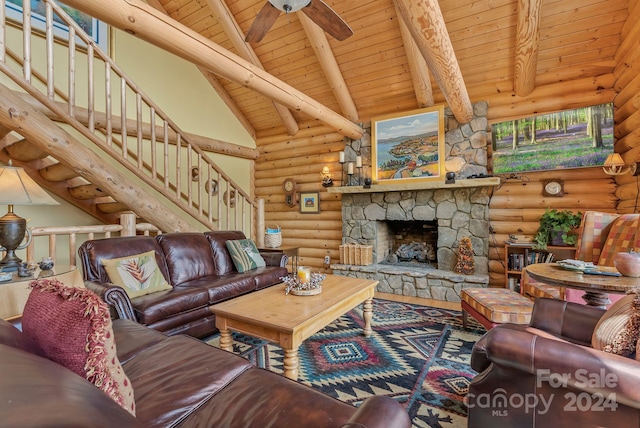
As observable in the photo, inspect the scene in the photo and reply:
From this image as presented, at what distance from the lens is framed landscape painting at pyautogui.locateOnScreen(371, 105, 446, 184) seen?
4.46 meters

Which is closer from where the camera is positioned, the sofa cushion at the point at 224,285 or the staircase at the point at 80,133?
the staircase at the point at 80,133

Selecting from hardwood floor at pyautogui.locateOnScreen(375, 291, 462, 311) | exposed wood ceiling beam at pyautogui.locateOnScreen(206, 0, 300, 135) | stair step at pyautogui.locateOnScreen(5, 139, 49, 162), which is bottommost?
hardwood floor at pyautogui.locateOnScreen(375, 291, 462, 311)

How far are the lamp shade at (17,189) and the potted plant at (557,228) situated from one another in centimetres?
487

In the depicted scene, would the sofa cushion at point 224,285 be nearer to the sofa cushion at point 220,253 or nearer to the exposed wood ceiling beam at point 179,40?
the sofa cushion at point 220,253

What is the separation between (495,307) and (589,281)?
0.72 meters

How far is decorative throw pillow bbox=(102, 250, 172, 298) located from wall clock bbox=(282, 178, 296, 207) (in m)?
3.45

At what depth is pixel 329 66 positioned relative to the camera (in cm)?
454

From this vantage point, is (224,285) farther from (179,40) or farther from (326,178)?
(326,178)

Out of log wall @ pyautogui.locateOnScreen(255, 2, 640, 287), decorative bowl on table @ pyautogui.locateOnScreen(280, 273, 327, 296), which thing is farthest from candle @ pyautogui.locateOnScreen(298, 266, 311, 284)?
log wall @ pyautogui.locateOnScreen(255, 2, 640, 287)

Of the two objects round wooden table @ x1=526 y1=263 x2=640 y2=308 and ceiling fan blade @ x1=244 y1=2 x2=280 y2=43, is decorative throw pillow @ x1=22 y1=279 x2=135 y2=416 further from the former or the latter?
ceiling fan blade @ x1=244 y1=2 x2=280 y2=43

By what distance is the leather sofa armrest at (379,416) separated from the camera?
771mm

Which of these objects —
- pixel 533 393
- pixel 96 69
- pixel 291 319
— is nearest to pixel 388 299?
pixel 291 319

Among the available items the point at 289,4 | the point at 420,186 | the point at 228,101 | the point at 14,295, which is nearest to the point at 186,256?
the point at 14,295

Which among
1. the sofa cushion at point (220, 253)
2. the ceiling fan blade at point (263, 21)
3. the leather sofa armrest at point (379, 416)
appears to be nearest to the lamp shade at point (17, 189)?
the sofa cushion at point (220, 253)
